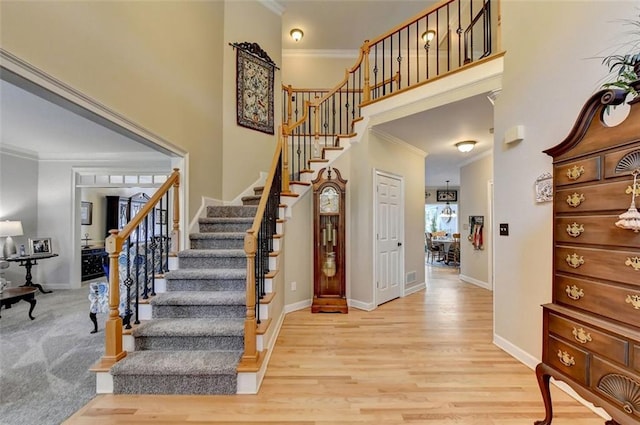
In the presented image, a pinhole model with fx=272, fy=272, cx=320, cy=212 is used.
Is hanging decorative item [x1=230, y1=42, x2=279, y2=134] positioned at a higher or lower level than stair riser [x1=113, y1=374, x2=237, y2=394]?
higher

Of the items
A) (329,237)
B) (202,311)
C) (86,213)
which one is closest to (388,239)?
(329,237)

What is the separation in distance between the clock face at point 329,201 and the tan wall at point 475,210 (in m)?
3.42

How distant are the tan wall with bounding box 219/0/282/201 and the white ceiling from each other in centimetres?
68

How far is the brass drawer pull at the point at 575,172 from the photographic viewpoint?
4.52ft

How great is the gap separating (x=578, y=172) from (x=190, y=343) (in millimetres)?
2891

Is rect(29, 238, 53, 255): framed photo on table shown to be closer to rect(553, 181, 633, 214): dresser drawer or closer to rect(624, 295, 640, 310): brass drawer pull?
rect(553, 181, 633, 214): dresser drawer

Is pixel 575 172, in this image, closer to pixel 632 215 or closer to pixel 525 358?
pixel 632 215

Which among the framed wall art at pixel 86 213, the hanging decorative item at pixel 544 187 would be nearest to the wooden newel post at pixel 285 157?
the hanging decorative item at pixel 544 187

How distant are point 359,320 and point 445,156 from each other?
153 inches

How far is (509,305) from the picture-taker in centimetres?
264

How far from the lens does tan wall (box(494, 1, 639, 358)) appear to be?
1.93 meters

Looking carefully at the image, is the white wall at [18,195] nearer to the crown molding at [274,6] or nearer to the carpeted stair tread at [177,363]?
the carpeted stair tread at [177,363]

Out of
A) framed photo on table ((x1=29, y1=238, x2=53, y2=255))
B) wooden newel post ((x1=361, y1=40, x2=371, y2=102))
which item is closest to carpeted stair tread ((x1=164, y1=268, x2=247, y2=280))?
wooden newel post ((x1=361, y1=40, x2=371, y2=102))

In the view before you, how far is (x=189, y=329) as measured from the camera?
7.55 feet
